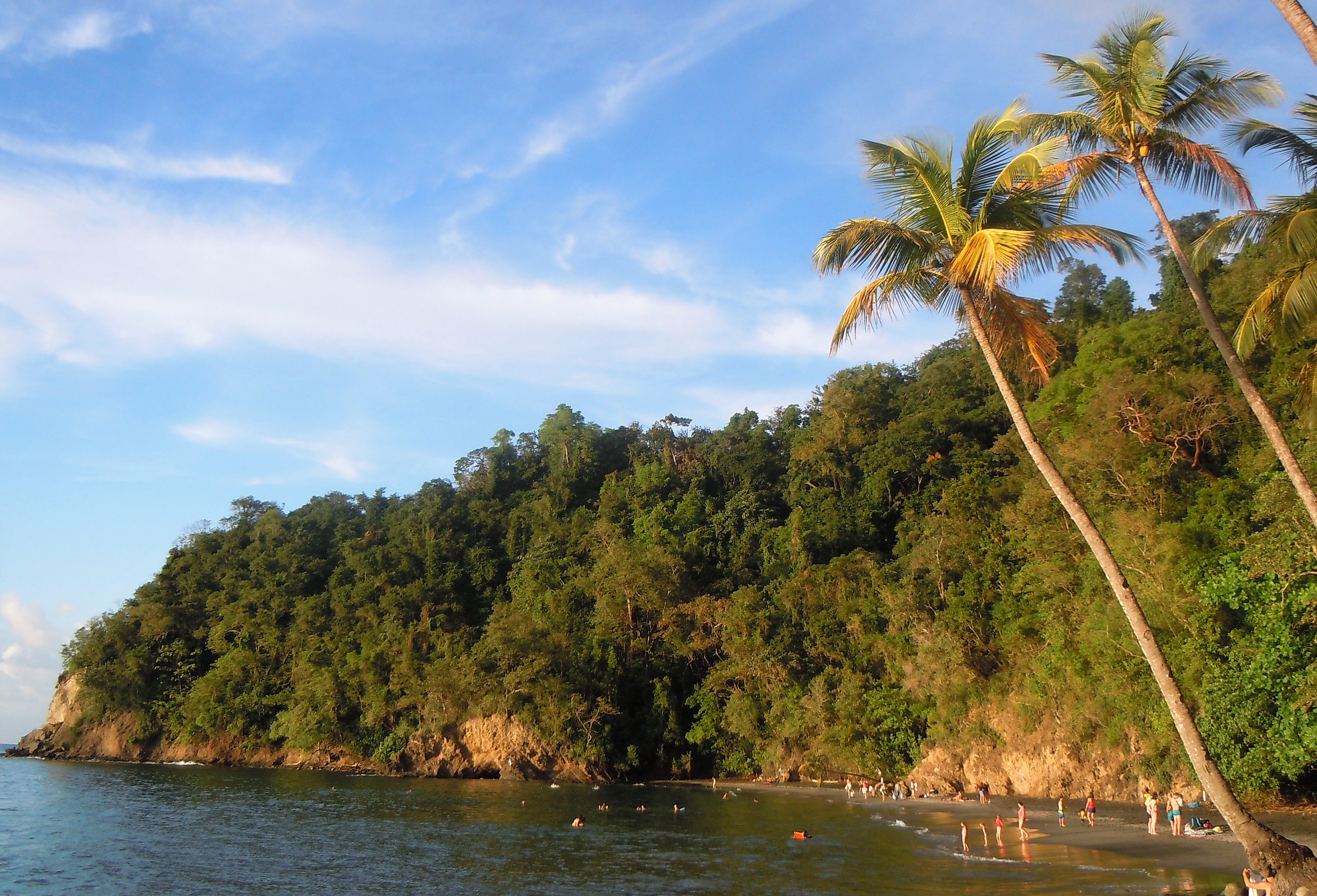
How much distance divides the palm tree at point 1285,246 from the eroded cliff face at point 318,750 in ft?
140

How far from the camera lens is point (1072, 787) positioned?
3077cm

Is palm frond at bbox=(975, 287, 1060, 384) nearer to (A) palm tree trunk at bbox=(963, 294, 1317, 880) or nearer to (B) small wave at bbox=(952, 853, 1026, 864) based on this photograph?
(A) palm tree trunk at bbox=(963, 294, 1317, 880)

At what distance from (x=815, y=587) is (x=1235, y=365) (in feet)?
117

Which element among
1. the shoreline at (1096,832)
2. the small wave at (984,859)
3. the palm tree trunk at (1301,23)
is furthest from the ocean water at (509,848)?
the palm tree trunk at (1301,23)

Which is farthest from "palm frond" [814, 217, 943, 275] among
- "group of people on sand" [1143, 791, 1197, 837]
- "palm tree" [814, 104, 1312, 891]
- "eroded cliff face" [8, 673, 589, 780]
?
"eroded cliff face" [8, 673, 589, 780]

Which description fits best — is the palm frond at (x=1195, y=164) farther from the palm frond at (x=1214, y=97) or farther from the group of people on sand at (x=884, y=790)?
the group of people on sand at (x=884, y=790)

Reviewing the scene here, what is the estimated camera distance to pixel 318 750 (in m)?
56.4

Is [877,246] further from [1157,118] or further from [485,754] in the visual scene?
[485,754]

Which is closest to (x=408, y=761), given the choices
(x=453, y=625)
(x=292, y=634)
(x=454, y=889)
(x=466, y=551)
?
(x=453, y=625)

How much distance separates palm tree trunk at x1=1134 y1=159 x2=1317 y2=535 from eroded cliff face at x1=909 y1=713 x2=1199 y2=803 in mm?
18392

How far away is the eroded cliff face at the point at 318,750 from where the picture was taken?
161 feet

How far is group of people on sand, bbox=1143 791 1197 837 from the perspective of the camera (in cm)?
2194

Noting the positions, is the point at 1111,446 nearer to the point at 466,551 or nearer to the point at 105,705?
the point at 466,551

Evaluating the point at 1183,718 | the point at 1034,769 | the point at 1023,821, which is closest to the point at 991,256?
the point at 1183,718
